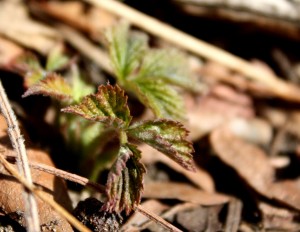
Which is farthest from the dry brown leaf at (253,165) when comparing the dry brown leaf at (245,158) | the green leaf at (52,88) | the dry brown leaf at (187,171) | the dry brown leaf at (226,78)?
the green leaf at (52,88)

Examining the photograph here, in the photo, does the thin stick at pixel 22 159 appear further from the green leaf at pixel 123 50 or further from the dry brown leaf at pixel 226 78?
the dry brown leaf at pixel 226 78

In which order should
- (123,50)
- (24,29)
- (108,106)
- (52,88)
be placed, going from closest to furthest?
(108,106), (52,88), (123,50), (24,29)

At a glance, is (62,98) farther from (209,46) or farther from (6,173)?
(209,46)

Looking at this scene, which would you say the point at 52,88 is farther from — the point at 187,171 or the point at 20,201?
the point at 187,171

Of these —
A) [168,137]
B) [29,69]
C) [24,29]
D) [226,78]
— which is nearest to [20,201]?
[168,137]

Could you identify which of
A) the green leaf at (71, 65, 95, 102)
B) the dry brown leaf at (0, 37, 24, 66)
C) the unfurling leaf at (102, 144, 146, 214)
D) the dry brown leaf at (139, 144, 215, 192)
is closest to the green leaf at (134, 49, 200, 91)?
the green leaf at (71, 65, 95, 102)

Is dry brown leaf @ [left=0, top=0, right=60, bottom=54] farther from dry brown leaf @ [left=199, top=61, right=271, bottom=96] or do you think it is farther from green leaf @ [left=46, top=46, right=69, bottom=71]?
dry brown leaf @ [left=199, top=61, right=271, bottom=96]
